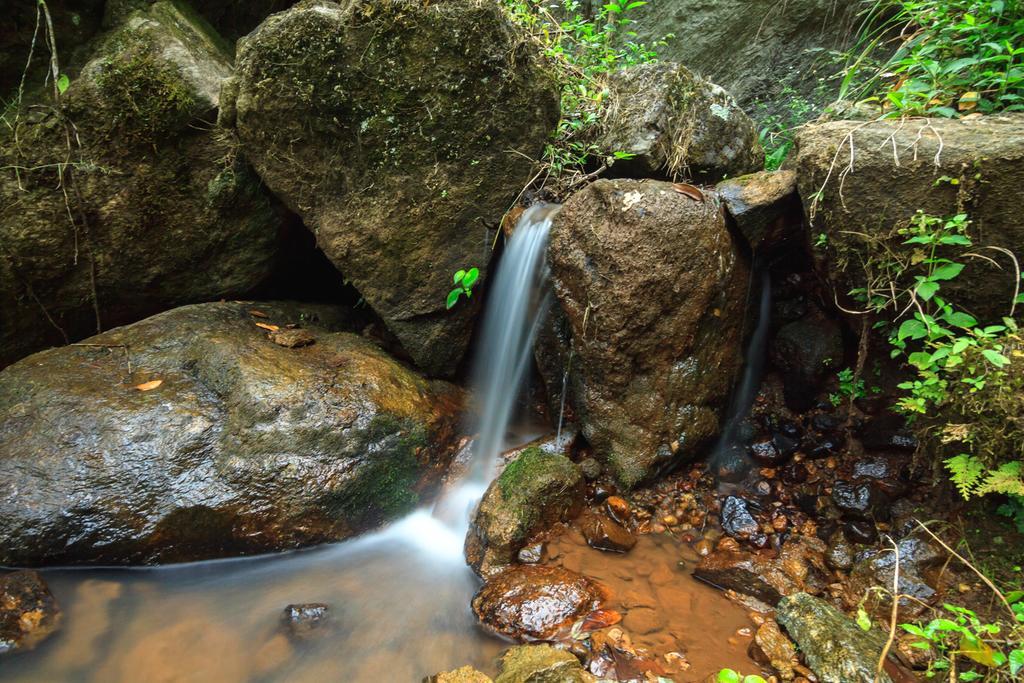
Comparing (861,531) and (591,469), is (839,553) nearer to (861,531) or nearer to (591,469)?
(861,531)

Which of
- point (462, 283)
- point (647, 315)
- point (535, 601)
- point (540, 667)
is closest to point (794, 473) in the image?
point (647, 315)

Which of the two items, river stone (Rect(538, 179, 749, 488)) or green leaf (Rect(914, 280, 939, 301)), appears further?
river stone (Rect(538, 179, 749, 488))

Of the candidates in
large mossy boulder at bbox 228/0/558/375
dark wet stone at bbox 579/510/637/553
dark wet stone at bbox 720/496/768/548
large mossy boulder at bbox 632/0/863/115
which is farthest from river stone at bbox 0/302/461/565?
large mossy boulder at bbox 632/0/863/115

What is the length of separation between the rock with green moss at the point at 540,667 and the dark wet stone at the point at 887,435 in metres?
2.28

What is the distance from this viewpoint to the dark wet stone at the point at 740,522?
10.4 feet

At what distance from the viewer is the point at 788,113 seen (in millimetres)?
5566

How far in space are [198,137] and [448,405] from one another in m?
2.76

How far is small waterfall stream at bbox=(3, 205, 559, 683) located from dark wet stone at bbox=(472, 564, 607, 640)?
10cm

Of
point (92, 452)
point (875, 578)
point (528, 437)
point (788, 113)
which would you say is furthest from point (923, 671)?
point (788, 113)

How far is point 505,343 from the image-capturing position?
4293mm

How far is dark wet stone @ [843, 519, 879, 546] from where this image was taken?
9.75ft

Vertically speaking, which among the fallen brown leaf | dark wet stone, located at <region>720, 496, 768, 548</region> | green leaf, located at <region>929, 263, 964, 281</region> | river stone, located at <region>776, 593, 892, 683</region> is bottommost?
dark wet stone, located at <region>720, 496, 768, 548</region>

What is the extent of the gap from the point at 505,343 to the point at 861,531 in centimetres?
259

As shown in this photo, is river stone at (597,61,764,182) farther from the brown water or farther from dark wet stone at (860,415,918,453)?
the brown water
